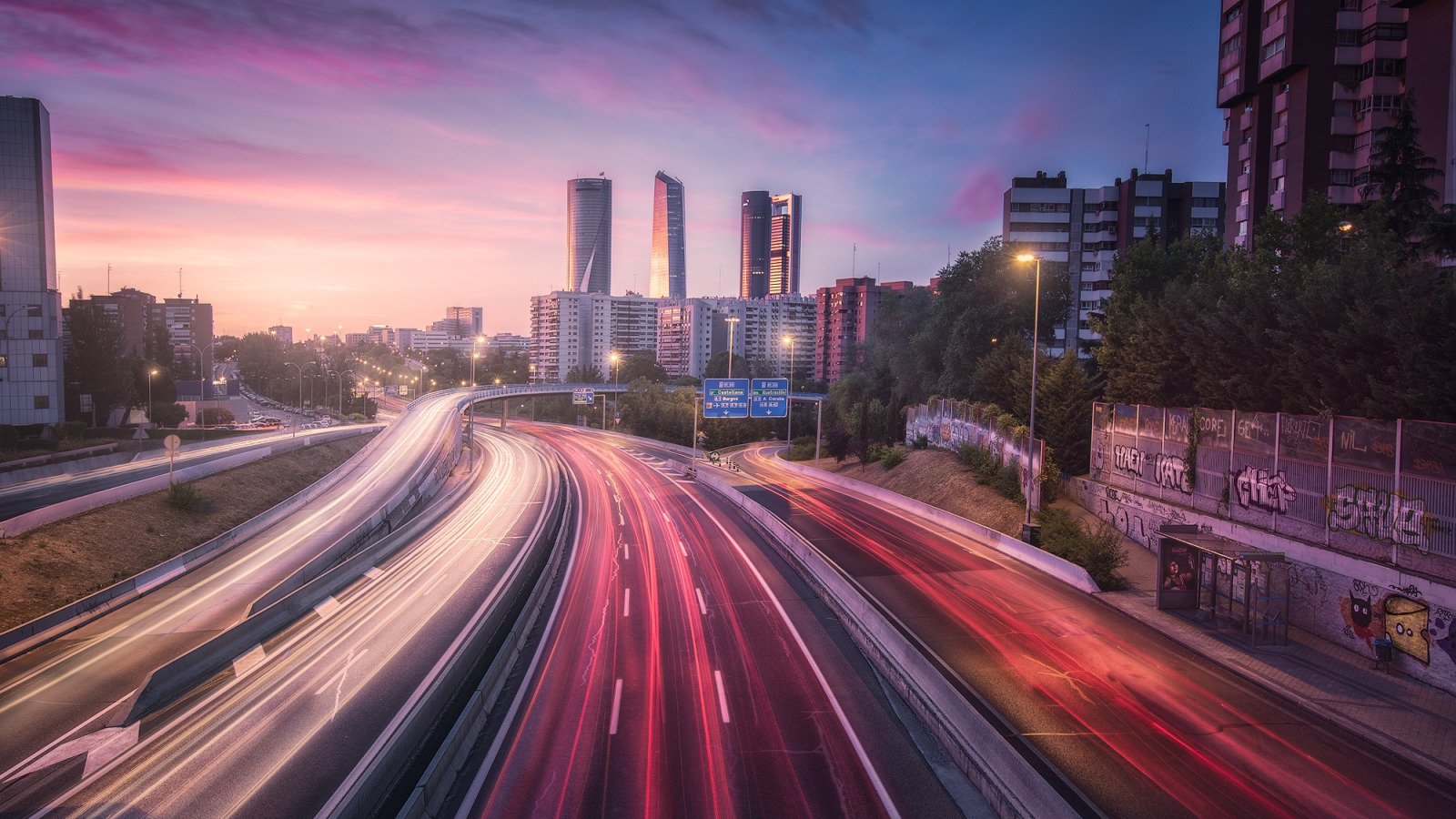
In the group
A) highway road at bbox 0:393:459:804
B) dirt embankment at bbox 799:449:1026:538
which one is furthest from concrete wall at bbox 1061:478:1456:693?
highway road at bbox 0:393:459:804

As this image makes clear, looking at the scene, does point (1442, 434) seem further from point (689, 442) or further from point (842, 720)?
point (689, 442)

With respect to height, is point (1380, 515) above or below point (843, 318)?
below

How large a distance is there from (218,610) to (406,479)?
76.1 feet

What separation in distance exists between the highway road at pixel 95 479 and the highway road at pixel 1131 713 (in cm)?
3865

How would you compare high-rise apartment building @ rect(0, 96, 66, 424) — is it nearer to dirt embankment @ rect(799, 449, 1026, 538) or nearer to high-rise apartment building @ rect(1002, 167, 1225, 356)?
dirt embankment @ rect(799, 449, 1026, 538)

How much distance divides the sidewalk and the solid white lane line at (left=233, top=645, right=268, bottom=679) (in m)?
24.7

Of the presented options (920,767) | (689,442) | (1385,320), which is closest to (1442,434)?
(1385,320)

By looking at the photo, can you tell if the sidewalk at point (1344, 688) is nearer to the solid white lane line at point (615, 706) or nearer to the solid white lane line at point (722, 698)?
the solid white lane line at point (722, 698)

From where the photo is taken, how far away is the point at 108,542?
29.8m

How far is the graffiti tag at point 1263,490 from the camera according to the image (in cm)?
2056

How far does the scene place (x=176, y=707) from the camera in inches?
602

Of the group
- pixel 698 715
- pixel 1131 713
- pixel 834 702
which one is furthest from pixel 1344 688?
pixel 698 715

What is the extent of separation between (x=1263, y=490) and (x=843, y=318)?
538ft

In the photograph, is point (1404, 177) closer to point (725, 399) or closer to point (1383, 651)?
point (1383, 651)
